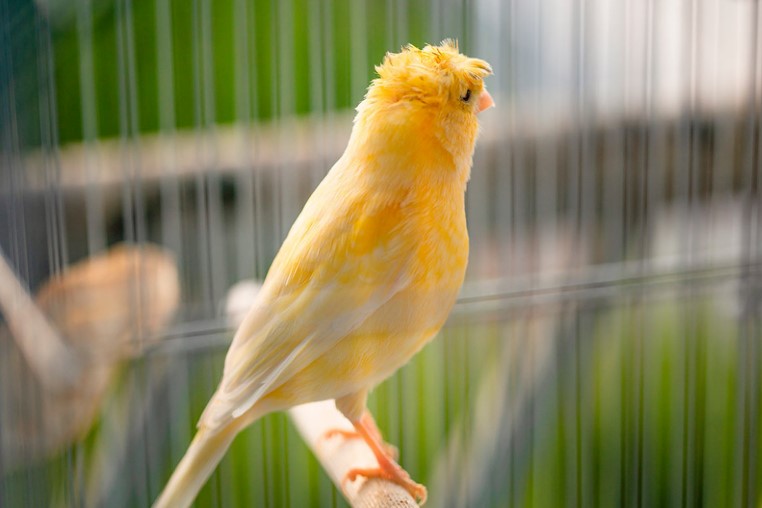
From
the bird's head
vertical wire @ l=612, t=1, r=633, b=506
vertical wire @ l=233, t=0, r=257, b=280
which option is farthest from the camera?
vertical wire @ l=612, t=1, r=633, b=506

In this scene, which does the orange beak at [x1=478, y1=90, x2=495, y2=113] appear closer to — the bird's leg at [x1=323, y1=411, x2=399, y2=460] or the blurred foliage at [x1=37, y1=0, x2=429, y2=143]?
the blurred foliage at [x1=37, y1=0, x2=429, y2=143]

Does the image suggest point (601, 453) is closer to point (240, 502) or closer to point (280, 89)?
point (240, 502)

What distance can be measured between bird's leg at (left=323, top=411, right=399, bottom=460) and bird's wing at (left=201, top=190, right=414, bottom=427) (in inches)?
6.1

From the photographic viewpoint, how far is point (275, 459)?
2.60 ft

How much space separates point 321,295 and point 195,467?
7.1 inches

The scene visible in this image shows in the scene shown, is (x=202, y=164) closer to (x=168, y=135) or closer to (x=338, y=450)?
(x=168, y=135)

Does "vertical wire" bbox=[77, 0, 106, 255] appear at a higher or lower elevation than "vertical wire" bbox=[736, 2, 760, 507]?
higher

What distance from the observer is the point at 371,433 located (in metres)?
0.74

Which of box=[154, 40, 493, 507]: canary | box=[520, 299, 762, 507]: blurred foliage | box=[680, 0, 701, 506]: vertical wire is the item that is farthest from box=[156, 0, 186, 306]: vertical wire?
box=[680, 0, 701, 506]: vertical wire

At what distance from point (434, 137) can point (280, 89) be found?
0.18 m

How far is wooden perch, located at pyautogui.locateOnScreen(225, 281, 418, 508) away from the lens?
2.35ft

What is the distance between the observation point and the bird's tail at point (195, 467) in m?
0.64

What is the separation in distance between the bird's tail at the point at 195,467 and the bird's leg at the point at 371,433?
0.48ft

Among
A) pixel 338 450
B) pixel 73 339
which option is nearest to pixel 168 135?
pixel 73 339
